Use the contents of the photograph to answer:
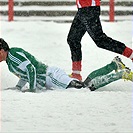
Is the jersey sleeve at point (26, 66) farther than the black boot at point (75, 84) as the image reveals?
No

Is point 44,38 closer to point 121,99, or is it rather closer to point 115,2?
point 115,2

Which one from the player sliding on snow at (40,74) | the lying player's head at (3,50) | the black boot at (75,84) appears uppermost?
the lying player's head at (3,50)

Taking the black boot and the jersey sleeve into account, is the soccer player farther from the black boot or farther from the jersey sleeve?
the jersey sleeve

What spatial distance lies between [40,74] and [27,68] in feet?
0.94

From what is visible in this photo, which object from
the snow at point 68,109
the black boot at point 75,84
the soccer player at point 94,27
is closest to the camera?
the snow at point 68,109

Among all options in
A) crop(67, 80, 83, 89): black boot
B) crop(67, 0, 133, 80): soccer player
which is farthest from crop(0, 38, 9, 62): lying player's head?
crop(67, 0, 133, 80): soccer player

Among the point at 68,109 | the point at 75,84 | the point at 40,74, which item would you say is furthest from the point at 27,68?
the point at 68,109

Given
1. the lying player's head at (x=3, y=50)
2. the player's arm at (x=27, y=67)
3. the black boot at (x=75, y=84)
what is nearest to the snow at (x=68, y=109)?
the black boot at (x=75, y=84)

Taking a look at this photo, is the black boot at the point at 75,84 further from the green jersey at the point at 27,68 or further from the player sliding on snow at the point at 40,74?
the green jersey at the point at 27,68

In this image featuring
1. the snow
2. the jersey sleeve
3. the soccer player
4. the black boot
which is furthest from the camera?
the soccer player

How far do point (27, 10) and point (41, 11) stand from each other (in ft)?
1.22

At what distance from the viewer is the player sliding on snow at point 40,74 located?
688 cm

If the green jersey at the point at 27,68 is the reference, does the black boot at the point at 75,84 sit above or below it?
below

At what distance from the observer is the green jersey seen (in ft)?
22.5
